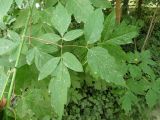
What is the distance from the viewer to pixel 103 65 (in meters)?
0.81

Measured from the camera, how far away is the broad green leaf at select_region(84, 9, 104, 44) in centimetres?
84

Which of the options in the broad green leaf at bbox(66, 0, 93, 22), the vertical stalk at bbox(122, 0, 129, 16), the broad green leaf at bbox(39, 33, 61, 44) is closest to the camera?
the broad green leaf at bbox(39, 33, 61, 44)

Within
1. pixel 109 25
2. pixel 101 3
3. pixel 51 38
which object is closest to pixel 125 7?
pixel 101 3

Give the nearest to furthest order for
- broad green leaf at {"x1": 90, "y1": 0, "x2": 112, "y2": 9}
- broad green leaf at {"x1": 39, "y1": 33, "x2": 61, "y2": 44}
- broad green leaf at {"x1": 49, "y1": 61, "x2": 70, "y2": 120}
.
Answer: broad green leaf at {"x1": 49, "y1": 61, "x2": 70, "y2": 120} < broad green leaf at {"x1": 39, "y1": 33, "x2": 61, "y2": 44} < broad green leaf at {"x1": 90, "y1": 0, "x2": 112, "y2": 9}

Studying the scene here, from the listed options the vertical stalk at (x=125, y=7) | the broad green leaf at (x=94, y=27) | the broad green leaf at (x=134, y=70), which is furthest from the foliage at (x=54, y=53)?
the vertical stalk at (x=125, y=7)

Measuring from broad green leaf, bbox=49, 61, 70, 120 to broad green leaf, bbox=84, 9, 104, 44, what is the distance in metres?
0.11

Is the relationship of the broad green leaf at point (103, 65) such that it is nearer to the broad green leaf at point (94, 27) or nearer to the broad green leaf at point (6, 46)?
the broad green leaf at point (94, 27)

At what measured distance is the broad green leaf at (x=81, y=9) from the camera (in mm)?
963

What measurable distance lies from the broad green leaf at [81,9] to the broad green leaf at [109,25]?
6 cm

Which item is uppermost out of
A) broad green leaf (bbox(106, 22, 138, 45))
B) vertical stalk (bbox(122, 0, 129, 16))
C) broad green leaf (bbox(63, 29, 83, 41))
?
broad green leaf (bbox(63, 29, 83, 41))

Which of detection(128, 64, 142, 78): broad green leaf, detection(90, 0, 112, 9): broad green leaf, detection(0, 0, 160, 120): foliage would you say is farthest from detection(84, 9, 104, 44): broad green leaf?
detection(128, 64, 142, 78): broad green leaf

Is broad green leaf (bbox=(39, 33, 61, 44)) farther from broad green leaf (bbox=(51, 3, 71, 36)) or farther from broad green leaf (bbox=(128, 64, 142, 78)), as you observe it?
broad green leaf (bbox=(128, 64, 142, 78))

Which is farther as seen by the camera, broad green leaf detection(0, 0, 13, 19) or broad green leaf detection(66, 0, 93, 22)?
broad green leaf detection(66, 0, 93, 22)

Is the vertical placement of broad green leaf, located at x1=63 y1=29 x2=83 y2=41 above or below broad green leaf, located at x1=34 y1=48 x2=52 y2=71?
above
